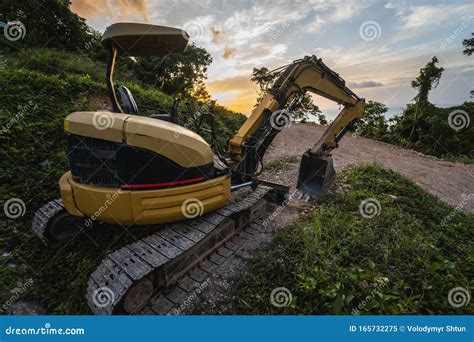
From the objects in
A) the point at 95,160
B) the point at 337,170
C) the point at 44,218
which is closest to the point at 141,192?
the point at 95,160

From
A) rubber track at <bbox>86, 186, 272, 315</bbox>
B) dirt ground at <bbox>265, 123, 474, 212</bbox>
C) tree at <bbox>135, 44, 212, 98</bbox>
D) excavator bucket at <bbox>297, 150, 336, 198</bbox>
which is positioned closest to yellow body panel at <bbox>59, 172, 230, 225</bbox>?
rubber track at <bbox>86, 186, 272, 315</bbox>

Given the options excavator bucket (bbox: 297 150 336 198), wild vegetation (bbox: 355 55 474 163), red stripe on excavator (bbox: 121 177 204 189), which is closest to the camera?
red stripe on excavator (bbox: 121 177 204 189)

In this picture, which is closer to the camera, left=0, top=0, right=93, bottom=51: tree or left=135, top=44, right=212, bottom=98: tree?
left=0, top=0, right=93, bottom=51: tree

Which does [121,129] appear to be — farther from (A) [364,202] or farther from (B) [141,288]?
(A) [364,202]

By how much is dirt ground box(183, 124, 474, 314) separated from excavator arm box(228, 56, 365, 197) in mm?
958

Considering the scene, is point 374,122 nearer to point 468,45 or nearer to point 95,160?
point 468,45

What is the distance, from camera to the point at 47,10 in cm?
1227

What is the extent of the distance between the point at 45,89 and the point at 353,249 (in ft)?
23.9

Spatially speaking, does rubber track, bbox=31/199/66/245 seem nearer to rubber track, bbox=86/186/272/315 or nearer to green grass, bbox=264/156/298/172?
rubber track, bbox=86/186/272/315

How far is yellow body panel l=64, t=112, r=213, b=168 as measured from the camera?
2389 mm

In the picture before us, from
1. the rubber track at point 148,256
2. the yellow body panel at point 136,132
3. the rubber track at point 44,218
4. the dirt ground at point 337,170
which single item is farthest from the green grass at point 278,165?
the rubber track at point 44,218

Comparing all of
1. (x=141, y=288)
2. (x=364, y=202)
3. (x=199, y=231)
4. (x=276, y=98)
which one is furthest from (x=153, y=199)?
(x=364, y=202)

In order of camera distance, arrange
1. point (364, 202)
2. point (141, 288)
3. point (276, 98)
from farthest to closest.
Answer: point (364, 202) < point (276, 98) < point (141, 288)

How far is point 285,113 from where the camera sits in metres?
4.17
